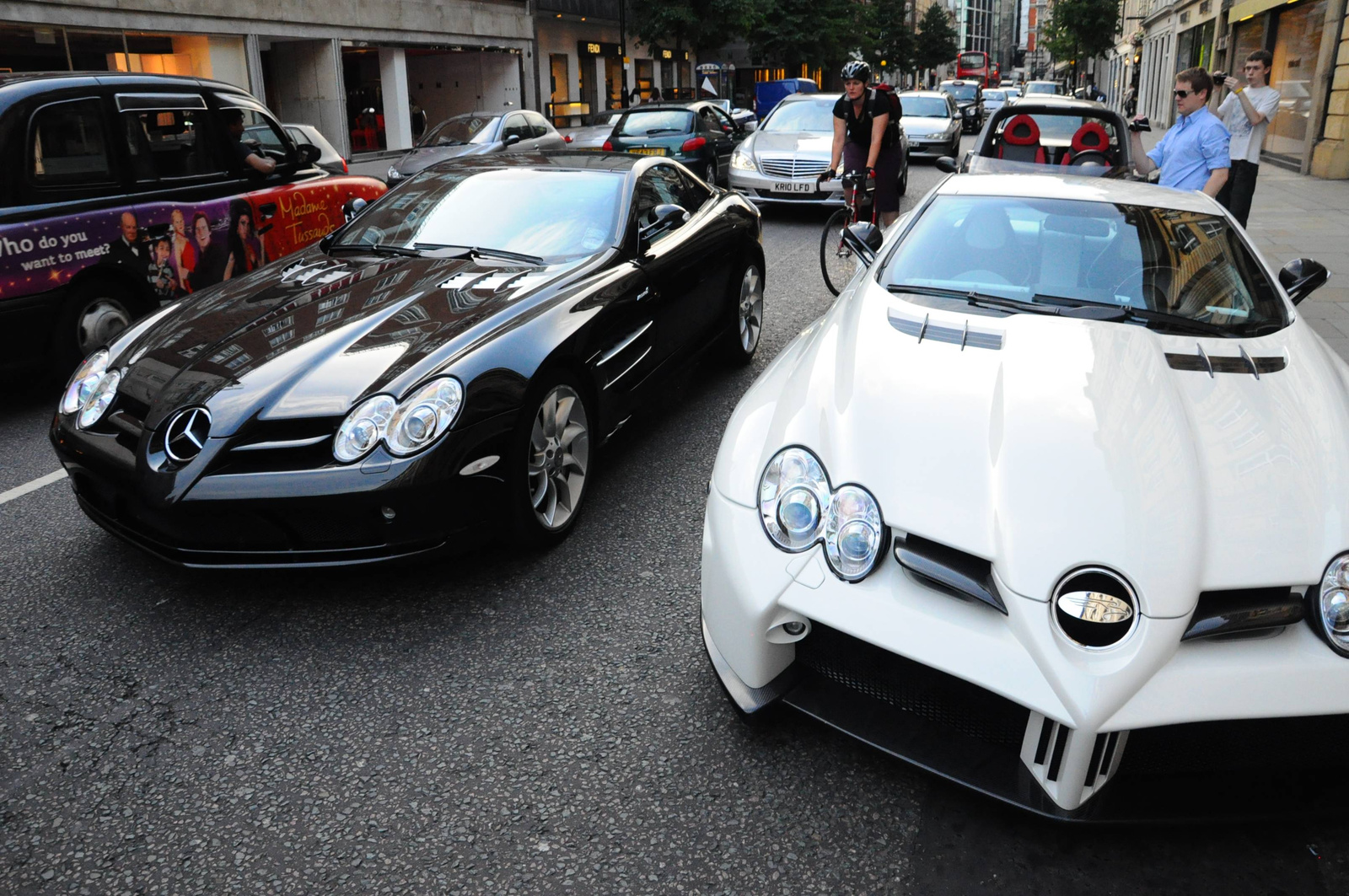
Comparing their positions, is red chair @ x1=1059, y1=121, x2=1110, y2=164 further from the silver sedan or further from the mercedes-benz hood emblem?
the mercedes-benz hood emblem

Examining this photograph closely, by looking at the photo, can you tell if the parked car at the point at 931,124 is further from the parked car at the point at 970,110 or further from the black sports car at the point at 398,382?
the black sports car at the point at 398,382

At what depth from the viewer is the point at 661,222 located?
4.90 meters

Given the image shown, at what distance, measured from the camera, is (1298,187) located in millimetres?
15859

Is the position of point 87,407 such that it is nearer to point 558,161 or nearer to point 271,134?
point 558,161

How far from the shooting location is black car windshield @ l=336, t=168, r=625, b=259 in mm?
4543

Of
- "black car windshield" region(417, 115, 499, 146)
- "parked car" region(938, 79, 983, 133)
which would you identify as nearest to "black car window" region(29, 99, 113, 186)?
"black car windshield" region(417, 115, 499, 146)

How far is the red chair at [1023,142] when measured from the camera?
955cm

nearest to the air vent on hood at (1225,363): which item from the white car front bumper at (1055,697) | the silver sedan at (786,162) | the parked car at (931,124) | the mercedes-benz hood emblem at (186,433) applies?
the white car front bumper at (1055,697)

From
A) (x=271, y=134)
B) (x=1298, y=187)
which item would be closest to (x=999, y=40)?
(x=1298, y=187)

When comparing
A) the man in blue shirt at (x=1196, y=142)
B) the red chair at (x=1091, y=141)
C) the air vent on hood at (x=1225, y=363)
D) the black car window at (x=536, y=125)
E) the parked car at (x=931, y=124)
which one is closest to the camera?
the air vent on hood at (x=1225, y=363)

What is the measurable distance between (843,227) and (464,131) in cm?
922

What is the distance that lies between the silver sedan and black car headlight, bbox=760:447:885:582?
382 inches

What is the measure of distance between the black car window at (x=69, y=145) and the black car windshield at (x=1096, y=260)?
4.63 meters

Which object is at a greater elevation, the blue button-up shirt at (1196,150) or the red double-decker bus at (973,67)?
the red double-decker bus at (973,67)
